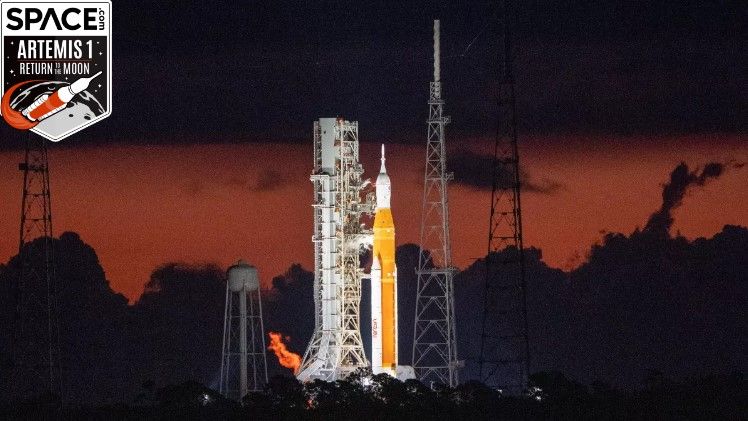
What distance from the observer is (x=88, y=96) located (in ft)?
310

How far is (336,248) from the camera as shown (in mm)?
120688

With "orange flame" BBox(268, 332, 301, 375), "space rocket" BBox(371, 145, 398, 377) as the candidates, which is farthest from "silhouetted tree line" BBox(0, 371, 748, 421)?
"orange flame" BBox(268, 332, 301, 375)

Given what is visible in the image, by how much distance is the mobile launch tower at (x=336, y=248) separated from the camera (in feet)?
395

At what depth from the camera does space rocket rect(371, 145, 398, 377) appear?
395 feet

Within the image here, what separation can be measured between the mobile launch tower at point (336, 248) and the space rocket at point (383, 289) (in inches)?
30.6

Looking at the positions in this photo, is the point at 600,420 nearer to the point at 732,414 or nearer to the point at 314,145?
the point at 732,414

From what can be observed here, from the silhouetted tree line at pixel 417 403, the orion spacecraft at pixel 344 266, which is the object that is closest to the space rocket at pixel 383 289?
the orion spacecraft at pixel 344 266

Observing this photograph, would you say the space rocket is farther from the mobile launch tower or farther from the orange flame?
the orange flame

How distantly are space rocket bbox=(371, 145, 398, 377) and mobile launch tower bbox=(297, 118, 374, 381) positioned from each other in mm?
778

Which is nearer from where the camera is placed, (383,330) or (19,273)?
(19,273)

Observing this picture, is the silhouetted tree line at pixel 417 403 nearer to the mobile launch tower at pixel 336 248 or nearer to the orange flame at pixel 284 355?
the mobile launch tower at pixel 336 248

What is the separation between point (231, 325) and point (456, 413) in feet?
60.9

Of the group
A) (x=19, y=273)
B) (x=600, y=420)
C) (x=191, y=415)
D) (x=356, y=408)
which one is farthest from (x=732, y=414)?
(x=19, y=273)

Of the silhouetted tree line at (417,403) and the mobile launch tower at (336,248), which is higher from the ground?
the mobile launch tower at (336,248)
